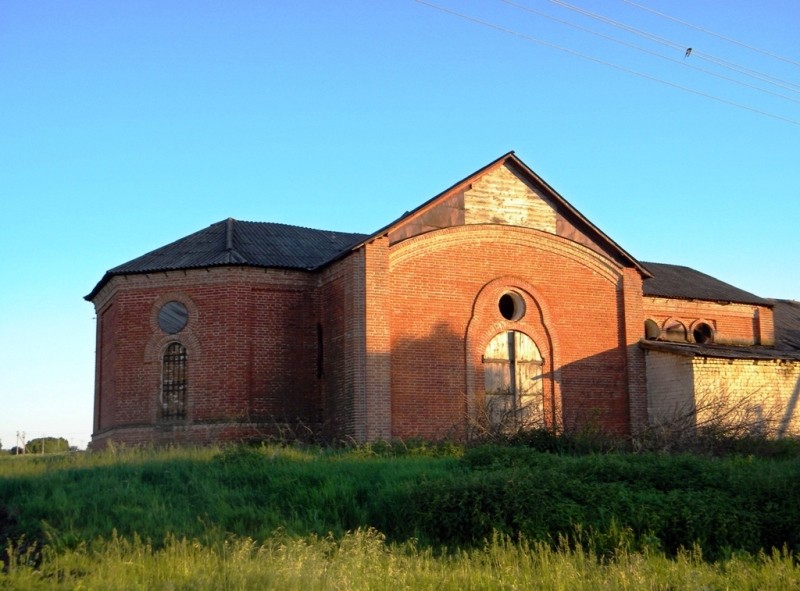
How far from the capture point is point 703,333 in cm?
3166

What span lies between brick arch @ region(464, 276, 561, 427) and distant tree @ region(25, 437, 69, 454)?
27990 mm

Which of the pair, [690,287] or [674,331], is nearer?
Result: [674,331]

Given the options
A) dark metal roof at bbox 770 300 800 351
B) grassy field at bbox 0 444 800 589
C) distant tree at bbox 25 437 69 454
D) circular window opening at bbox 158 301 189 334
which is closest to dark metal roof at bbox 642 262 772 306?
dark metal roof at bbox 770 300 800 351

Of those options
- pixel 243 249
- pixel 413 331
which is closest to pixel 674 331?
pixel 413 331

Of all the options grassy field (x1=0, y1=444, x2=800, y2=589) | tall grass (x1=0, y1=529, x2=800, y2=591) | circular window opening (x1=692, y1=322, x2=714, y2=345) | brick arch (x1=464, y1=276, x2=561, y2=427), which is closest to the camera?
tall grass (x1=0, y1=529, x2=800, y2=591)

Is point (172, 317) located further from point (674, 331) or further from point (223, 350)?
point (674, 331)

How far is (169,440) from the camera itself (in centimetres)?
2403

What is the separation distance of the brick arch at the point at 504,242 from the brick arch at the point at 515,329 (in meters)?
1.12

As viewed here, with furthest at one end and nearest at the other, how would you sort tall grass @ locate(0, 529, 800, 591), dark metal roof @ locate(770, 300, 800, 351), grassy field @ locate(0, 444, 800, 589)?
dark metal roof @ locate(770, 300, 800, 351) → grassy field @ locate(0, 444, 800, 589) → tall grass @ locate(0, 529, 800, 591)

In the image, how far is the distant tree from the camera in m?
44.8

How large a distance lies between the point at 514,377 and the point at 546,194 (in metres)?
5.03

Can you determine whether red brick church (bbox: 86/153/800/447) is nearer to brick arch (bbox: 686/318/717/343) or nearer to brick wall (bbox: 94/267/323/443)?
brick wall (bbox: 94/267/323/443)

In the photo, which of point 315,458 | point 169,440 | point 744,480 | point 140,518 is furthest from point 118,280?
point 744,480

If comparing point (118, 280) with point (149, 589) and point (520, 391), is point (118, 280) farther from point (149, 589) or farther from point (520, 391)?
point (149, 589)
